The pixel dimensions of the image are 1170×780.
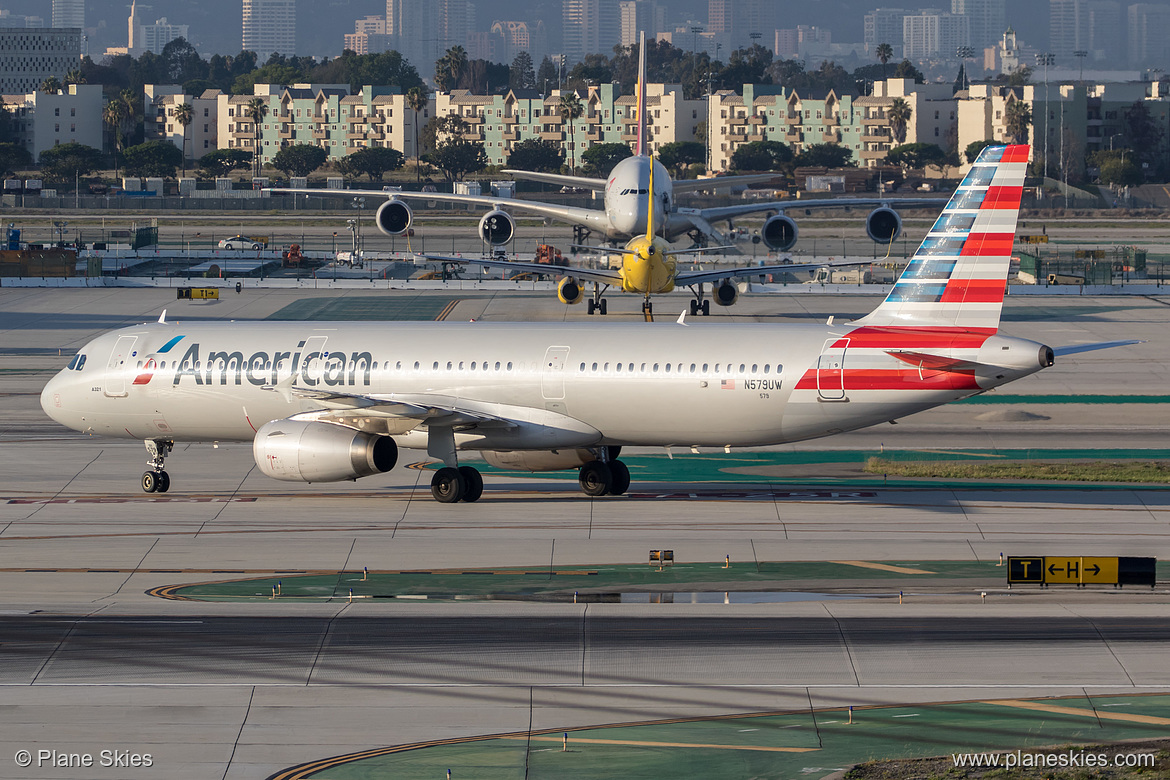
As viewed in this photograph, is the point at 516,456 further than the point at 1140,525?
Yes

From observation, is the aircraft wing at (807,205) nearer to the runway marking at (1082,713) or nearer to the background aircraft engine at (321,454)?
the background aircraft engine at (321,454)

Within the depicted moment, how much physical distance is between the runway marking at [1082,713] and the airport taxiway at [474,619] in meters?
0.59

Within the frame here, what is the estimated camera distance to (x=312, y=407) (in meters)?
34.4

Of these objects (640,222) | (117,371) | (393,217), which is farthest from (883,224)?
(117,371)

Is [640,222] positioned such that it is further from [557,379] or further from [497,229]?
[557,379]

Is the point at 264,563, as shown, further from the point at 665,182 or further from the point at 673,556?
the point at 665,182

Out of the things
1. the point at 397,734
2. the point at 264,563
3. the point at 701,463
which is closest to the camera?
the point at 397,734

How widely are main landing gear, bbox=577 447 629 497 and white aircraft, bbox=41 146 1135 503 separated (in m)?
0.04

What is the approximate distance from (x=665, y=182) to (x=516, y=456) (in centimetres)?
4285

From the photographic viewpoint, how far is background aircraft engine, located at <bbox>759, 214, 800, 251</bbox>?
81750 mm

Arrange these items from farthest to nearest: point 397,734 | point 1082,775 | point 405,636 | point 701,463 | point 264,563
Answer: point 701,463 → point 264,563 → point 405,636 → point 397,734 → point 1082,775

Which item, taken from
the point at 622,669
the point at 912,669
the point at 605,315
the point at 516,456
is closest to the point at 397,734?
the point at 622,669

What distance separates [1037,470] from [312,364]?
62.3ft

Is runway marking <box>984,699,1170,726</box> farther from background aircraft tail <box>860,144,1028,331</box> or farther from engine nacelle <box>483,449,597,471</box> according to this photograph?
engine nacelle <box>483,449,597,471</box>
